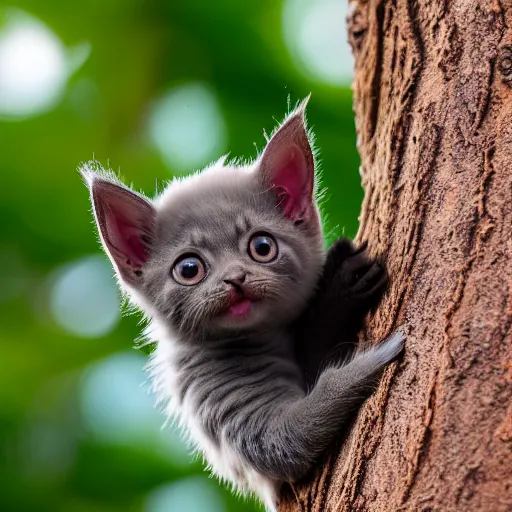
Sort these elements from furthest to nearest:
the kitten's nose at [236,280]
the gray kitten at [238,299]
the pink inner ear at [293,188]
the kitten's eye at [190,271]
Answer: the pink inner ear at [293,188], the kitten's eye at [190,271], the kitten's nose at [236,280], the gray kitten at [238,299]

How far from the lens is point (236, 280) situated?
3158mm

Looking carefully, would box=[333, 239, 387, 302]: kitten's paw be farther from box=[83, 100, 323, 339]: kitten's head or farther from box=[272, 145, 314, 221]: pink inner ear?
box=[272, 145, 314, 221]: pink inner ear

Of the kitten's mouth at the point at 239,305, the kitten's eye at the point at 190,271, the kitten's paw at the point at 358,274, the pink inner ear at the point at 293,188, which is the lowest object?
the kitten's mouth at the point at 239,305

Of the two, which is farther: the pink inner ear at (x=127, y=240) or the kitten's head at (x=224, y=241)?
the pink inner ear at (x=127, y=240)

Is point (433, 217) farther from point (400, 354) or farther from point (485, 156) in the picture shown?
point (400, 354)

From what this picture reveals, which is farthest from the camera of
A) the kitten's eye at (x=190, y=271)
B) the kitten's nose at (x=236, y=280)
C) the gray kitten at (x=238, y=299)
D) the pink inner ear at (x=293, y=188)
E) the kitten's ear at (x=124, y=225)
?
the pink inner ear at (x=293, y=188)

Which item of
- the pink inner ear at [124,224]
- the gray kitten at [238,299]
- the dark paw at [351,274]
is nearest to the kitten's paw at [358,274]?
the dark paw at [351,274]

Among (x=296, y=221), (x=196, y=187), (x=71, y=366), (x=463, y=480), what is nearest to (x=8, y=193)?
(x=71, y=366)

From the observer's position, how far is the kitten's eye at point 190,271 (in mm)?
3303

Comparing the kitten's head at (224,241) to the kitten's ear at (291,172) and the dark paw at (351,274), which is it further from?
the dark paw at (351,274)

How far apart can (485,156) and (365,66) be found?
113cm

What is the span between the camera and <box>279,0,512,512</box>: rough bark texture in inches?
89.7

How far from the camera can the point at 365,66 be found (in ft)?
11.8

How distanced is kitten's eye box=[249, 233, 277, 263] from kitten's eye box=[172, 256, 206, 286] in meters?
0.21
